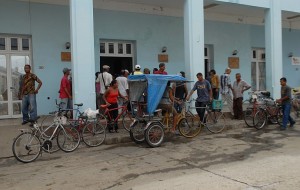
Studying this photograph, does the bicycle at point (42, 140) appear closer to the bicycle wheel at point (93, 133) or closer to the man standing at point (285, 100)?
the bicycle wheel at point (93, 133)

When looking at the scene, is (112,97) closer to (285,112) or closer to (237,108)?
(237,108)

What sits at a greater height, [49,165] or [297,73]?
[297,73]

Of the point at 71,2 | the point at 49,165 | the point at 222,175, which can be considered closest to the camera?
the point at 222,175

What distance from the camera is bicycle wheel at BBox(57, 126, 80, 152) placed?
8.46 meters

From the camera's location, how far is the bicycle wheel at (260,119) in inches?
457

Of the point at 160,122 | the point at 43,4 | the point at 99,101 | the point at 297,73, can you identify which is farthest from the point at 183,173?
the point at 297,73

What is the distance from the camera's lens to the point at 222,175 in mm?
6238

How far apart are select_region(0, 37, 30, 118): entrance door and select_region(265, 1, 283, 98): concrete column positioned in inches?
370

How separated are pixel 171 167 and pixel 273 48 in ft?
30.7

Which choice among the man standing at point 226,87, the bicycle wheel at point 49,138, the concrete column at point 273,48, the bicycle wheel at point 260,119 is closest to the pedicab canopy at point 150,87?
the bicycle wheel at point 49,138

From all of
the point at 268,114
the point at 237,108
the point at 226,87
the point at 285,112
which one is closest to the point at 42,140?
the point at 226,87

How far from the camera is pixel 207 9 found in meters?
Answer: 15.7

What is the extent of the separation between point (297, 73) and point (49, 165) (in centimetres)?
1598

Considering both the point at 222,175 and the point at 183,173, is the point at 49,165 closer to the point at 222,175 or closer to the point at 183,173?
the point at 183,173
